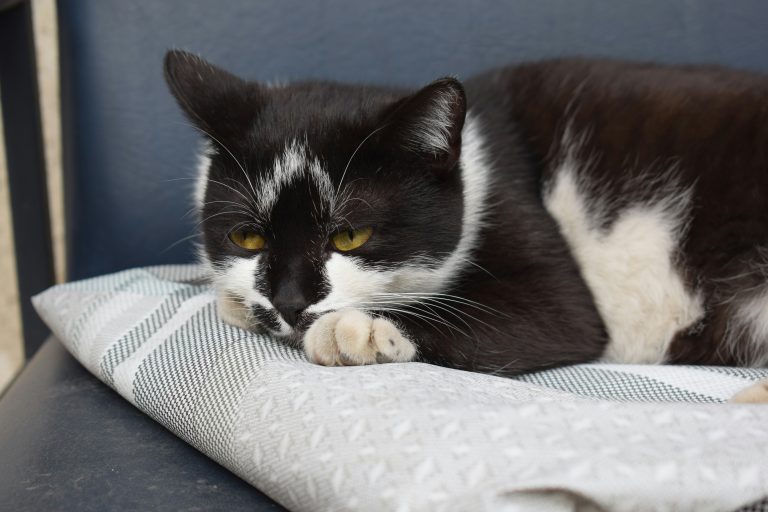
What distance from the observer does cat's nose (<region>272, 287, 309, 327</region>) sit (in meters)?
1.00

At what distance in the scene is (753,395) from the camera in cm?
95

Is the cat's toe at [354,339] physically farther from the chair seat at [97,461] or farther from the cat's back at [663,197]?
the cat's back at [663,197]

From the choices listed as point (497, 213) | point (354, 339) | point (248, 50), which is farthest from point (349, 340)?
point (248, 50)

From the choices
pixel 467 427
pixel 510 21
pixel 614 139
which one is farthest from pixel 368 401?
pixel 510 21

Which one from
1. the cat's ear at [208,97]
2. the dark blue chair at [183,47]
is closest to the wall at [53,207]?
the dark blue chair at [183,47]

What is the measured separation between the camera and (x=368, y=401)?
81 cm

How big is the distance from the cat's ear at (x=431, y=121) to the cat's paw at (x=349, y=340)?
0.81 feet

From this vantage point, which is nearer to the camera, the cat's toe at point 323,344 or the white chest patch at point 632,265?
the cat's toe at point 323,344

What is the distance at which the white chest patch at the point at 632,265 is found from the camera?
51.6 inches

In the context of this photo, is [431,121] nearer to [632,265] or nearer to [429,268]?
[429,268]

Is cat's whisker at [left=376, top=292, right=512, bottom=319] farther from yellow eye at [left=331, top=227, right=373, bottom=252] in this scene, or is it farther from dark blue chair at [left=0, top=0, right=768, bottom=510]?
dark blue chair at [left=0, top=0, right=768, bottom=510]

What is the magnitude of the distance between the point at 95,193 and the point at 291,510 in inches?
38.6

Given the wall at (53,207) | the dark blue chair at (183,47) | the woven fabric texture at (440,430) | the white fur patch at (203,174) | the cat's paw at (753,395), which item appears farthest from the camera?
the wall at (53,207)

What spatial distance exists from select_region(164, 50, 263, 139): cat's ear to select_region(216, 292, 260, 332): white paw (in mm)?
235
